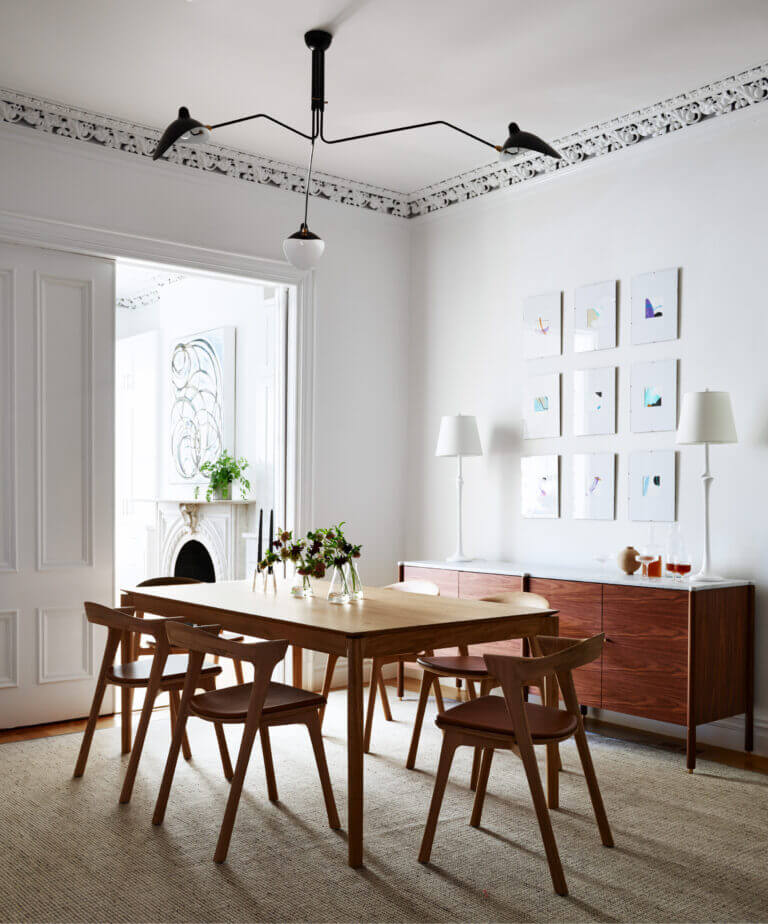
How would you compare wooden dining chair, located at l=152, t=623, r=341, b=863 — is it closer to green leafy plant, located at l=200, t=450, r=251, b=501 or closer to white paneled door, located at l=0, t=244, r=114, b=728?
white paneled door, located at l=0, t=244, r=114, b=728

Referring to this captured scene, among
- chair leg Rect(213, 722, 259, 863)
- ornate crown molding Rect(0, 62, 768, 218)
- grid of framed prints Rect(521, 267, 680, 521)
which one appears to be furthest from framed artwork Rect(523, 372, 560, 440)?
chair leg Rect(213, 722, 259, 863)

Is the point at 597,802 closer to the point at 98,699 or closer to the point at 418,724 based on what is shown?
the point at 418,724

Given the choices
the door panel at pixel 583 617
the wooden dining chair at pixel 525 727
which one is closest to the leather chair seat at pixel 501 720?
the wooden dining chair at pixel 525 727

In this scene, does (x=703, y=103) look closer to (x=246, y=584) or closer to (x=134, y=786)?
(x=246, y=584)

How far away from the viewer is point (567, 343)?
17.3 ft

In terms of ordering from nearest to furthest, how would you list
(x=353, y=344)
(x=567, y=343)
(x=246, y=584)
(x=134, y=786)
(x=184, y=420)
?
(x=134, y=786) < (x=246, y=584) < (x=567, y=343) < (x=353, y=344) < (x=184, y=420)

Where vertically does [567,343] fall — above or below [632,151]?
below

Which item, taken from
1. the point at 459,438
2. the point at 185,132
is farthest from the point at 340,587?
the point at 185,132

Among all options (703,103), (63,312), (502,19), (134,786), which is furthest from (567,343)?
(134,786)

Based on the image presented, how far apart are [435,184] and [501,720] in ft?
13.4

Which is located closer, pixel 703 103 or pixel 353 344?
pixel 703 103

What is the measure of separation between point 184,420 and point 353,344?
289 cm

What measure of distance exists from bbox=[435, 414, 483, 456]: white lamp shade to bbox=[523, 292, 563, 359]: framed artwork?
0.55 metres

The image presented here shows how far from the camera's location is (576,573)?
15.6 ft
